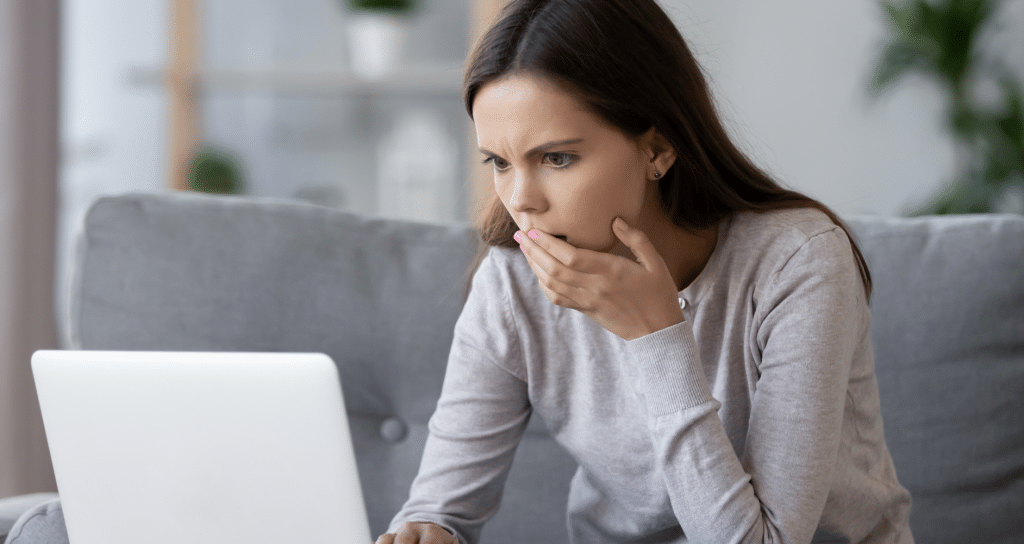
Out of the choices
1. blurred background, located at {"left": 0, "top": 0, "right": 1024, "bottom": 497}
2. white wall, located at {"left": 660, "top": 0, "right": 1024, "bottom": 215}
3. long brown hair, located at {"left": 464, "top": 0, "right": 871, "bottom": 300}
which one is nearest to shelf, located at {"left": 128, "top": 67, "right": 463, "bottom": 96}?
blurred background, located at {"left": 0, "top": 0, "right": 1024, "bottom": 497}

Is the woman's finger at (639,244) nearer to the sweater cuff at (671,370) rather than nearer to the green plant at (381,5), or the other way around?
the sweater cuff at (671,370)

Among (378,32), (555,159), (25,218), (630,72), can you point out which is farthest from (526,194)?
(378,32)

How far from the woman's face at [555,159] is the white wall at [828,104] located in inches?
86.3

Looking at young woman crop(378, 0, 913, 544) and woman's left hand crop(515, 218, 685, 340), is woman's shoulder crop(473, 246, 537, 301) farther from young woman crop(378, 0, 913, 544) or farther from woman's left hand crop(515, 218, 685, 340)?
woman's left hand crop(515, 218, 685, 340)

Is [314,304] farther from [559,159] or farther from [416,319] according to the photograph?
[559,159]

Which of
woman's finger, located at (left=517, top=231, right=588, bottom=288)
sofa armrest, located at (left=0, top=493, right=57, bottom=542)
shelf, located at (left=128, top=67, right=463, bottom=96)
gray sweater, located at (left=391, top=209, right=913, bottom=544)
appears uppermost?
shelf, located at (left=128, top=67, right=463, bottom=96)

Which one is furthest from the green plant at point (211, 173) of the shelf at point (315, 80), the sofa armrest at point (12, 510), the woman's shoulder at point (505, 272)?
the woman's shoulder at point (505, 272)

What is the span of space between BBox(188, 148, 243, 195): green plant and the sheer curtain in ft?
2.52

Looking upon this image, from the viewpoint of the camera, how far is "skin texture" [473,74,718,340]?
824 millimetres

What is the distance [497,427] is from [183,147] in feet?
5.98

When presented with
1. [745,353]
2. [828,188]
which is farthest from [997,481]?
[828,188]

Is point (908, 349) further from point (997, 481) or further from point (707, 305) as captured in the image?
point (707, 305)

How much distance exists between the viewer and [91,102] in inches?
100.0

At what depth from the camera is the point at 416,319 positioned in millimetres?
1267
